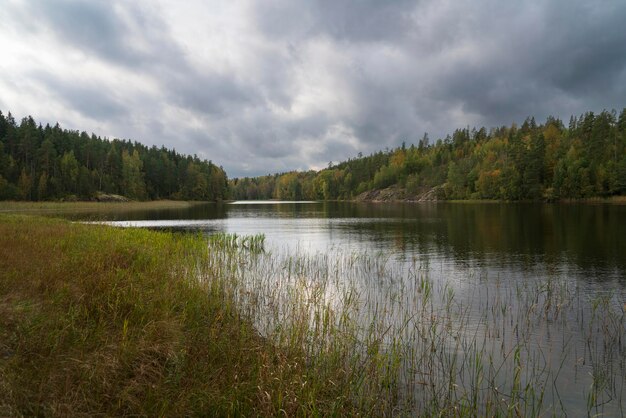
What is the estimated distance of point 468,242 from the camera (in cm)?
3759

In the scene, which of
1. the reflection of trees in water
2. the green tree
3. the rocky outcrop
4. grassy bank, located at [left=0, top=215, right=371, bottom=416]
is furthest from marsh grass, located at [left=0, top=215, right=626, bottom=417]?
the green tree

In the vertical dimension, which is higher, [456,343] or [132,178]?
[132,178]

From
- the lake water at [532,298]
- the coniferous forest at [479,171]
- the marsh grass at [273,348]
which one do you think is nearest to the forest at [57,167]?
the coniferous forest at [479,171]

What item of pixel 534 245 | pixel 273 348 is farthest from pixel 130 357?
pixel 534 245

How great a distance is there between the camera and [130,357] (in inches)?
314

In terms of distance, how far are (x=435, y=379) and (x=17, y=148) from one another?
158 meters

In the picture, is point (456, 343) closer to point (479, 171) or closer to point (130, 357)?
point (130, 357)

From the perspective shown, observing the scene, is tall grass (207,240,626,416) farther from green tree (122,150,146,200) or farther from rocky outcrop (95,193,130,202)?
green tree (122,150,146,200)

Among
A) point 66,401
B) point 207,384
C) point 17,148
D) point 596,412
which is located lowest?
point 596,412

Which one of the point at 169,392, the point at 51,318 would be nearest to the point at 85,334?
the point at 51,318

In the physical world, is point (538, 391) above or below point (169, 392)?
below

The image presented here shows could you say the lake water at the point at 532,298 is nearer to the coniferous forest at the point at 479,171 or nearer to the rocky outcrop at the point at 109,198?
the coniferous forest at the point at 479,171

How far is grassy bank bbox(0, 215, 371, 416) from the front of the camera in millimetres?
6488

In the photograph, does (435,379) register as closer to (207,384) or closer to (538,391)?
(538,391)
